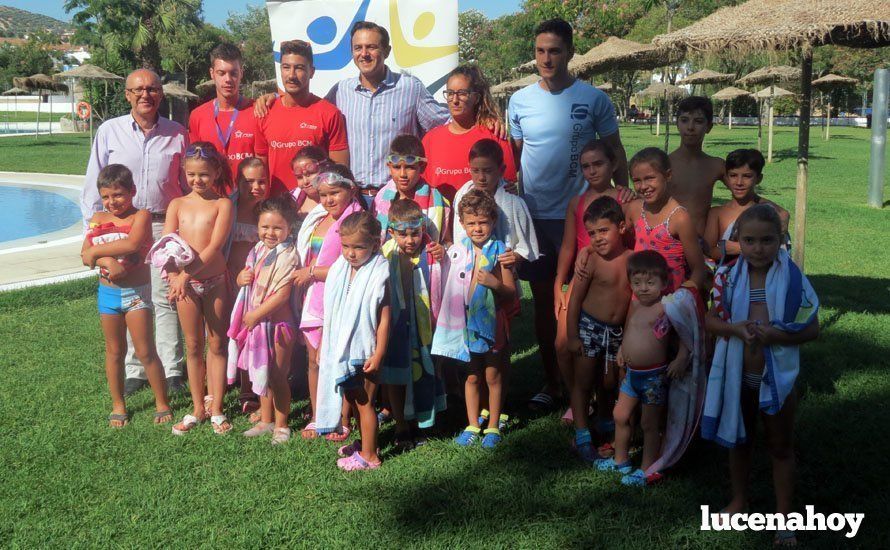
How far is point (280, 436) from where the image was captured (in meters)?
4.58

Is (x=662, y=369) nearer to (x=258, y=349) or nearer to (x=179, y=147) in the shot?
(x=258, y=349)

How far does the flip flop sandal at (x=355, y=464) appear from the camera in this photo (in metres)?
4.18

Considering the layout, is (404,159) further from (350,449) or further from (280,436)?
(280,436)

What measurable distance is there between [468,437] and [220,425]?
5.08ft

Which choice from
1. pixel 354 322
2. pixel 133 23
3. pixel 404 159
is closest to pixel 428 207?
pixel 404 159

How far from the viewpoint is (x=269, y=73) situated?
71.1 metres

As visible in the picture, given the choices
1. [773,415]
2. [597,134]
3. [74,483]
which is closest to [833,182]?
[597,134]

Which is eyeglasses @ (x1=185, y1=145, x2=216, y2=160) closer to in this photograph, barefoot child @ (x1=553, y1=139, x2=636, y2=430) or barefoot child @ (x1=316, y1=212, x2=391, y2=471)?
barefoot child @ (x1=316, y1=212, x2=391, y2=471)

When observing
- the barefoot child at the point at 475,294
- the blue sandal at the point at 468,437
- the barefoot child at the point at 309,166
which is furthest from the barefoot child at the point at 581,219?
the barefoot child at the point at 309,166

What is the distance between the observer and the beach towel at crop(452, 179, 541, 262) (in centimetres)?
444

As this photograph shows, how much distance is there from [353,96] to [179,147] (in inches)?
47.7

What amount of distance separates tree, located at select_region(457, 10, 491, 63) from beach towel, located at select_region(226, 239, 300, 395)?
66837 mm

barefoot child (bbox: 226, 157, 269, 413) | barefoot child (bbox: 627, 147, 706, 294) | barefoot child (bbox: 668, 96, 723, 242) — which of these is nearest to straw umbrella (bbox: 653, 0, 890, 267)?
barefoot child (bbox: 668, 96, 723, 242)

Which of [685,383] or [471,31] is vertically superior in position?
[471,31]
